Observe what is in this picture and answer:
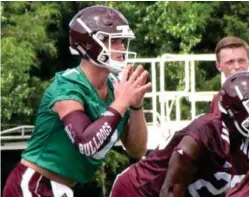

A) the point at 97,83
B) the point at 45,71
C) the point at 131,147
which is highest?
the point at 97,83

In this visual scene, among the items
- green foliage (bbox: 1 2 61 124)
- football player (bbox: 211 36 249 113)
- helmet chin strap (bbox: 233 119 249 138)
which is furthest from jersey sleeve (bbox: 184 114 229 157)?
green foliage (bbox: 1 2 61 124)

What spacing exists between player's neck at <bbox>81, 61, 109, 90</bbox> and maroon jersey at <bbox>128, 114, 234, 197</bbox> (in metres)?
0.46

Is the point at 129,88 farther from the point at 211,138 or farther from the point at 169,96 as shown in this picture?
the point at 169,96

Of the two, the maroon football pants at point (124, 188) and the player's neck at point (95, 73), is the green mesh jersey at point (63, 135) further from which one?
the maroon football pants at point (124, 188)

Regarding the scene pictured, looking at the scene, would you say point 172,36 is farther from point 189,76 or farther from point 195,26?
point 189,76

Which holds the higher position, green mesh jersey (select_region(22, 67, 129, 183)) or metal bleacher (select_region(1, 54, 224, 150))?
green mesh jersey (select_region(22, 67, 129, 183))

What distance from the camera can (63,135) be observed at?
4699mm

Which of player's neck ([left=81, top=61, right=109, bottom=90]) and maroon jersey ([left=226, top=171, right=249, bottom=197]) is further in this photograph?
player's neck ([left=81, top=61, right=109, bottom=90])

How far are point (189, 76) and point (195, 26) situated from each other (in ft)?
20.1

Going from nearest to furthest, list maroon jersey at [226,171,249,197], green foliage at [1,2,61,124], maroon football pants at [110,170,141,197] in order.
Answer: maroon jersey at [226,171,249,197] → maroon football pants at [110,170,141,197] → green foliage at [1,2,61,124]

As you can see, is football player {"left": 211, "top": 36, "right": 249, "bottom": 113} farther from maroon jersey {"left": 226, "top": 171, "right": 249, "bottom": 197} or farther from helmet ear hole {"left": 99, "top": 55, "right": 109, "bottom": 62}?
maroon jersey {"left": 226, "top": 171, "right": 249, "bottom": 197}

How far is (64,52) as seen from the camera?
60.7 ft

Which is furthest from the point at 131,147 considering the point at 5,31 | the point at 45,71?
the point at 45,71

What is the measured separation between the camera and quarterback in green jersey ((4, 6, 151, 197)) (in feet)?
15.1
